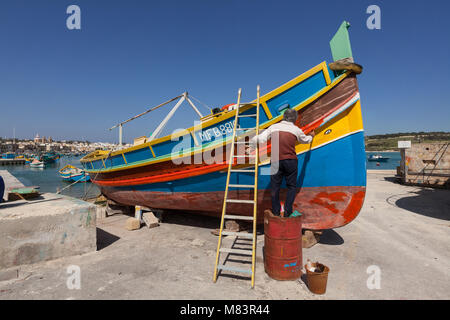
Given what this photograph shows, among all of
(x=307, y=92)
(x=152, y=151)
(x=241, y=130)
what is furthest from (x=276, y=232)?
(x=152, y=151)

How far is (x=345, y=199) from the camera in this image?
441 cm

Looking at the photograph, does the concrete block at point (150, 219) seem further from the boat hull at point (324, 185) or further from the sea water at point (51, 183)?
the sea water at point (51, 183)

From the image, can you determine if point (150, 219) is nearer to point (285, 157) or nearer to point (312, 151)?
point (285, 157)

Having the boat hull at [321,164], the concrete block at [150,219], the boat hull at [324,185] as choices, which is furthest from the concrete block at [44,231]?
the boat hull at [324,185]

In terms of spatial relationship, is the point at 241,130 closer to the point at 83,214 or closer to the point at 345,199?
the point at 345,199

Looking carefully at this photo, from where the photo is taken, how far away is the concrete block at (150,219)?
6.17m

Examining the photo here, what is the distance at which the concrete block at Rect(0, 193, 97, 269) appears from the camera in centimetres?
376

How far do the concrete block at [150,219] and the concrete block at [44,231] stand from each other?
5.61 feet

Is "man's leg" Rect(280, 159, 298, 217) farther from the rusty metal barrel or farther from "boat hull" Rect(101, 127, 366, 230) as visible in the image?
"boat hull" Rect(101, 127, 366, 230)

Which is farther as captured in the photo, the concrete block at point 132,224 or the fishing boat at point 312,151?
the concrete block at point 132,224

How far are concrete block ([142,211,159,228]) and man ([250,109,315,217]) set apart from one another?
375 centimetres

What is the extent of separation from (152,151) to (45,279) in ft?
11.2

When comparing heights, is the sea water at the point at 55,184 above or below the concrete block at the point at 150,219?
below
